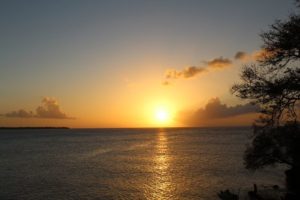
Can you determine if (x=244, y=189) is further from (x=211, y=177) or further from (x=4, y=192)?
(x=4, y=192)

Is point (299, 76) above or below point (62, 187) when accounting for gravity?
above

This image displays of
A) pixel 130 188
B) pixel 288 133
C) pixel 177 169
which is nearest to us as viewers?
pixel 288 133

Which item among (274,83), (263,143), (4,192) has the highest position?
(274,83)

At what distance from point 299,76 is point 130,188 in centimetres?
2895

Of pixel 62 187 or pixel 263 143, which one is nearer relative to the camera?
pixel 263 143

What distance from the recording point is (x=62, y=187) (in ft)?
148

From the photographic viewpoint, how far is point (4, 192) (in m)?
41.8

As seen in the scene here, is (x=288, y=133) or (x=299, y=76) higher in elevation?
(x=299, y=76)

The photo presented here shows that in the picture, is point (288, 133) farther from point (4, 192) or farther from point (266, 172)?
point (4, 192)

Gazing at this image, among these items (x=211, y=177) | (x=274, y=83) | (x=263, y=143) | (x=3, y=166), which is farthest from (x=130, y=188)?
(x=3, y=166)

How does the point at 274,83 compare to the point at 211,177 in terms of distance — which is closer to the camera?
the point at 274,83

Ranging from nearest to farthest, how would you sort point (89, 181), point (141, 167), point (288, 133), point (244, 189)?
point (288, 133) → point (244, 189) → point (89, 181) → point (141, 167)

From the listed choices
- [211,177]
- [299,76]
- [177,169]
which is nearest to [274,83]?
[299,76]

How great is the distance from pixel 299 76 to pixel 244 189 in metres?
24.3
